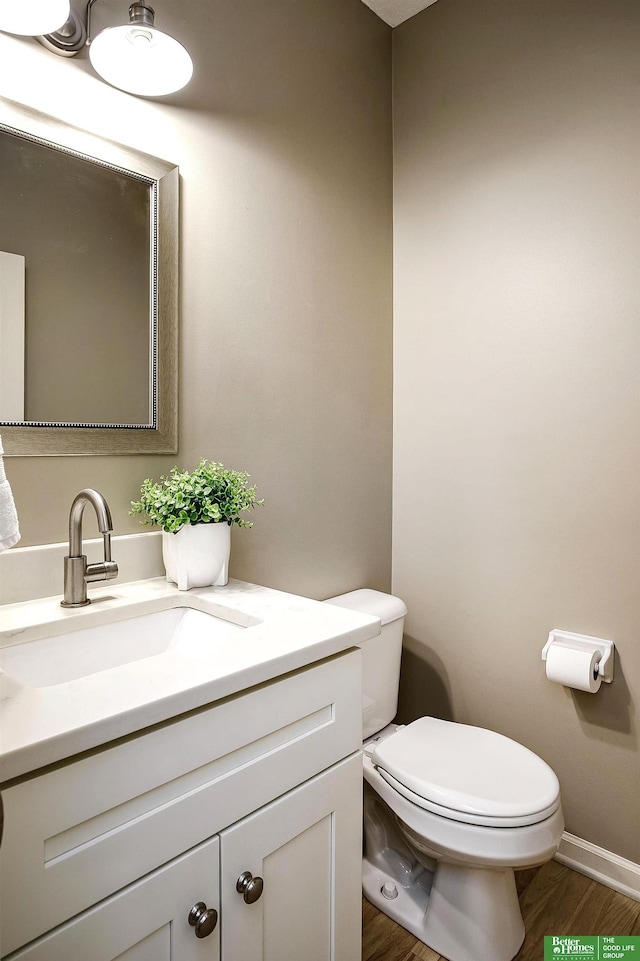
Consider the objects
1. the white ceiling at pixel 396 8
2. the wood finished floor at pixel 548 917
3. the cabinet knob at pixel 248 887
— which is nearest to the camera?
the cabinet knob at pixel 248 887

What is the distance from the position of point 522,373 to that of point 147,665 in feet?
4.50

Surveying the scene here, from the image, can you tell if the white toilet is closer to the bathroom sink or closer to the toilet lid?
the toilet lid

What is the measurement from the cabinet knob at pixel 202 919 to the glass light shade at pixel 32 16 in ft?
4.87

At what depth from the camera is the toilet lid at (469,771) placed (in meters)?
1.23

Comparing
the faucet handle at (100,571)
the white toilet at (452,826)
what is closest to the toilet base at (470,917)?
the white toilet at (452,826)

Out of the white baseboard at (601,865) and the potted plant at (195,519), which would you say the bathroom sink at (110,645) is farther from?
the white baseboard at (601,865)

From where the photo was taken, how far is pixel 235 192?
4.96 feet

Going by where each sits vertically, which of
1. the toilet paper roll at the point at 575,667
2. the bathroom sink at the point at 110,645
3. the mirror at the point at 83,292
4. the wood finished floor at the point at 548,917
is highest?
the mirror at the point at 83,292

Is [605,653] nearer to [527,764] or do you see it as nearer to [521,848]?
[527,764]

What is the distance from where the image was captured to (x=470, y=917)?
4.33 ft

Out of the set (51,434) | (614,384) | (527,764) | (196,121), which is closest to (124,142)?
(196,121)

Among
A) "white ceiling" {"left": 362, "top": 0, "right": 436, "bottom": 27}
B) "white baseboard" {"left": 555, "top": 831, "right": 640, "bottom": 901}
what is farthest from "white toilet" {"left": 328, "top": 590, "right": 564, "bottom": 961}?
"white ceiling" {"left": 362, "top": 0, "right": 436, "bottom": 27}

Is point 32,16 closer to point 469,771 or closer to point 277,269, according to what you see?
point 277,269

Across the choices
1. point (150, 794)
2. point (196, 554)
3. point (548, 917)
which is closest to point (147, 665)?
point (150, 794)
